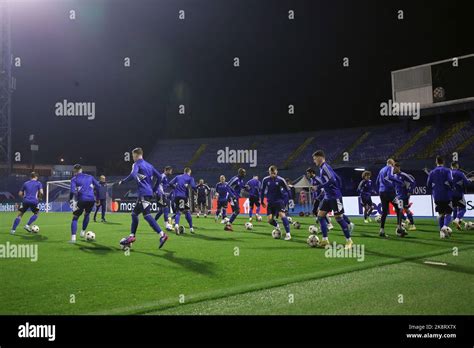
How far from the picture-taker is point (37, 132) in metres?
53.1

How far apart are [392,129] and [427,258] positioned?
108 feet

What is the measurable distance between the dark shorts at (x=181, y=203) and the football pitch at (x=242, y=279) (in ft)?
9.91

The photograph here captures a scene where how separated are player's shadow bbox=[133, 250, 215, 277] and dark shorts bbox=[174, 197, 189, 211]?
4542 millimetres

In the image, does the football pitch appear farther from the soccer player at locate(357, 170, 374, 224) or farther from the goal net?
the goal net

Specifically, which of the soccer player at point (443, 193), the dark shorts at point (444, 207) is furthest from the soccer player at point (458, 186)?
the dark shorts at point (444, 207)

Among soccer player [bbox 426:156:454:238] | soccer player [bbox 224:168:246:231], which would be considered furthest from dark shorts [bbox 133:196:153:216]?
soccer player [bbox 426:156:454:238]

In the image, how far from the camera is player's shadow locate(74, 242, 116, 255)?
10.7 meters

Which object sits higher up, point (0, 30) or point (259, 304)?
point (0, 30)

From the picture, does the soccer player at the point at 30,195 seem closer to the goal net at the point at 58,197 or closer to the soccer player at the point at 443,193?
the soccer player at the point at 443,193

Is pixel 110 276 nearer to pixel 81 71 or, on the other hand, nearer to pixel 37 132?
pixel 81 71

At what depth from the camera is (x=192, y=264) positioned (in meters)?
8.52
